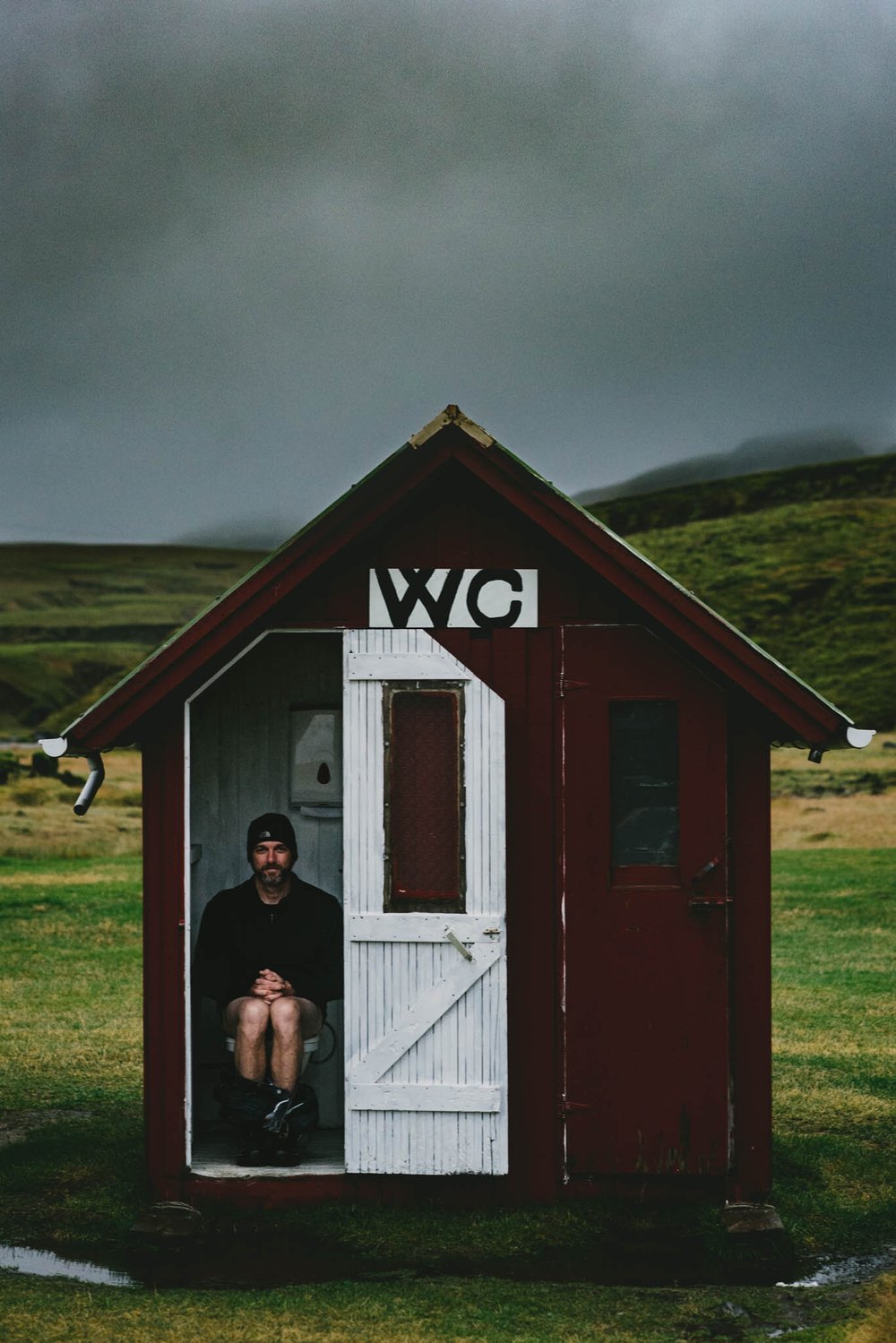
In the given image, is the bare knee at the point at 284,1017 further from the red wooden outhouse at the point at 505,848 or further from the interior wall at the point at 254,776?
the interior wall at the point at 254,776

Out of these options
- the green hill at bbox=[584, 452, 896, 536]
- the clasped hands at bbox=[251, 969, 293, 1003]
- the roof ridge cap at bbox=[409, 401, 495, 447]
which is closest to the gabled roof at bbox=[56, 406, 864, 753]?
the roof ridge cap at bbox=[409, 401, 495, 447]

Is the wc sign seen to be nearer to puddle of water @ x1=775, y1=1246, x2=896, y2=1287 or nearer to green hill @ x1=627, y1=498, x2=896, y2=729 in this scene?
puddle of water @ x1=775, y1=1246, x2=896, y2=1287

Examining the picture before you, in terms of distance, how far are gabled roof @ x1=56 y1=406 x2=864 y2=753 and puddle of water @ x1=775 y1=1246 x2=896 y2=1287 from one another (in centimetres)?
246

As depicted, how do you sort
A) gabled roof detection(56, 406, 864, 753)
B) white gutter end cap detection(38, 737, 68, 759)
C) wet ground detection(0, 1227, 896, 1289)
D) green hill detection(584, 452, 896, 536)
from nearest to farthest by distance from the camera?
wet ground detection(0, 1227, 896, 1289)
white gutter end cap detection(38, 737, 68, 759)
gabled roof detection(56, 406, 864, 753)
green hill detection(584, 452, 896, 536)

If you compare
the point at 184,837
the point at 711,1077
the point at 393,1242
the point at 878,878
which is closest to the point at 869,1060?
the point at 711,1077

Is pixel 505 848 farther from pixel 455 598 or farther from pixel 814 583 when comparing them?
pixel 814 583

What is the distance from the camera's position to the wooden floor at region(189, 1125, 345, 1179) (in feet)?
25.6

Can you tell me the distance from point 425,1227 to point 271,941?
1.70 m

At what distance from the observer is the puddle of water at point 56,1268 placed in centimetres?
696

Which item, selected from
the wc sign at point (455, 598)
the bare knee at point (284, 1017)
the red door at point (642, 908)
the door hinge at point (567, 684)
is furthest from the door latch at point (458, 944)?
the wc sign at point (455, 598)

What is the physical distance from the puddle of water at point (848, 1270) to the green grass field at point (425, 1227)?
97 mm

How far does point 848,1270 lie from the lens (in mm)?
7180

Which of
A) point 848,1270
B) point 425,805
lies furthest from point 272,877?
point 848,1270

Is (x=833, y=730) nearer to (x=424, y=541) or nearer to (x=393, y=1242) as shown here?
(x=424, y=541)
